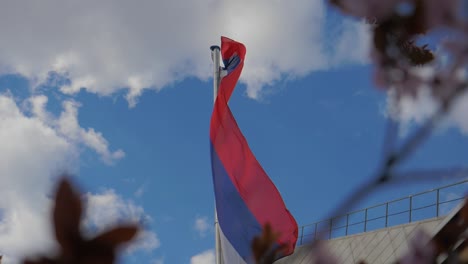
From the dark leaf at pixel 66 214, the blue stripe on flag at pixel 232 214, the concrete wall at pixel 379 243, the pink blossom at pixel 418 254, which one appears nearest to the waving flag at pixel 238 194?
the blue stripe on flag at pixel 232 214

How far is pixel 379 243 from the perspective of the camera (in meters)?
14.4

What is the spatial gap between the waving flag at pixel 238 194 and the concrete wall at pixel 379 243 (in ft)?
10.7

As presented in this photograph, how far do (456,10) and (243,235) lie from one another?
8740mm

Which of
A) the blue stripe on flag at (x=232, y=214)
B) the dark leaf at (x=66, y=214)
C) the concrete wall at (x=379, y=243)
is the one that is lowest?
the dark leaf at (x=66, y=214)

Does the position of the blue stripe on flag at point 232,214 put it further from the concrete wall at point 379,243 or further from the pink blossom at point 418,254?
the pink blossom at point 418,254

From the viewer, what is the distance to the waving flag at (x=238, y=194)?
9383 mm

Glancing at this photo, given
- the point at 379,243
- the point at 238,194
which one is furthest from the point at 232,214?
the point at 379,243

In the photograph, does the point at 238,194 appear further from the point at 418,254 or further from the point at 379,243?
the point at 418,254

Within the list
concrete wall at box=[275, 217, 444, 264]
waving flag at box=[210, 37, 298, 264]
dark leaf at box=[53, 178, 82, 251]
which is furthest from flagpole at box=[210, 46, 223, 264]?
dark leaf at box=[53, 178, 82, 251]

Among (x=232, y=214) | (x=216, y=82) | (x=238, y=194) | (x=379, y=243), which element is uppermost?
(x=216, y=82)

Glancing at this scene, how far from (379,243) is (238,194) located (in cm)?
607

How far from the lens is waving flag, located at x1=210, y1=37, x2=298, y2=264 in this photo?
9.38 m

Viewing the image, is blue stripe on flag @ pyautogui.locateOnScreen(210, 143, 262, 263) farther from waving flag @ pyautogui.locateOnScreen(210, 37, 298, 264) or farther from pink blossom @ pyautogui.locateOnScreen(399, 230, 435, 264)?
pink blossom @ pyautogui.locateOnScreen(399, 230, 435, 264)

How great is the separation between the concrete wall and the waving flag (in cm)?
325
